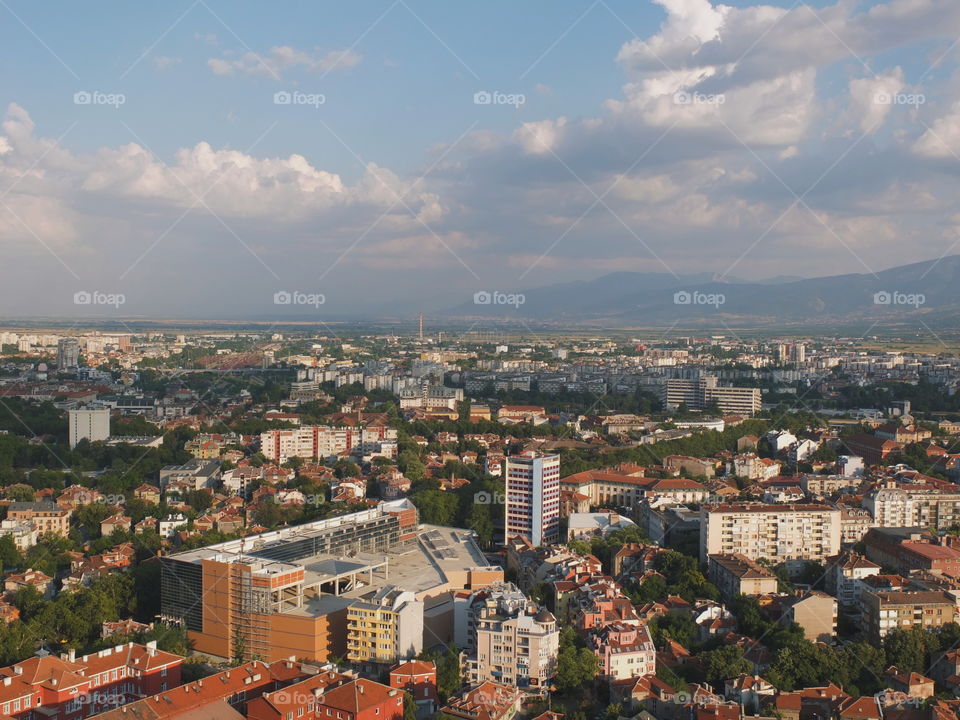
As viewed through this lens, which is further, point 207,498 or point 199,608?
point 207,498

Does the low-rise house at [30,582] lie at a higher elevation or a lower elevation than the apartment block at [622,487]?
lower

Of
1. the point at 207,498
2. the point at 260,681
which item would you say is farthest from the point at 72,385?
the point at 260,681

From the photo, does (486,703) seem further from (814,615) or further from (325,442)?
(325,442)

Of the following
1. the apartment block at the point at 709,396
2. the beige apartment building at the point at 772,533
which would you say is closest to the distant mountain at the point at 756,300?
the apartment block at the point at 709,396

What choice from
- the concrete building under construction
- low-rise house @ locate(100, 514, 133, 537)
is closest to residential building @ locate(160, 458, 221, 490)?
low-rise house @ locate(100, 514, 133, 537)

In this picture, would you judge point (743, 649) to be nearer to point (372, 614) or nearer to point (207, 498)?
point (372, 614)

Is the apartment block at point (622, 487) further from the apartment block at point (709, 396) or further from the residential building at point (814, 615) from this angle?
the apartment block at point (709, 396)
